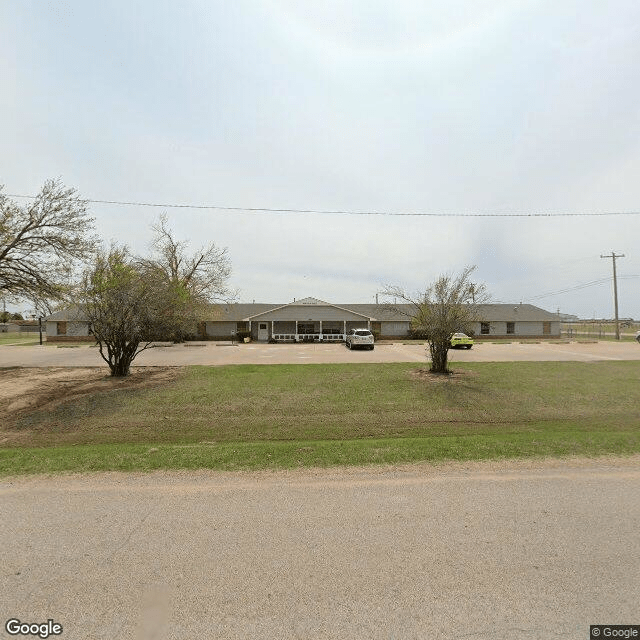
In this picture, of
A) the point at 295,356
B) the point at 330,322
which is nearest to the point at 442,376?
the point at 295,356

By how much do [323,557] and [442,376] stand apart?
11.4 m

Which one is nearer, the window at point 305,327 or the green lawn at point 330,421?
the green lawn at point 330,421

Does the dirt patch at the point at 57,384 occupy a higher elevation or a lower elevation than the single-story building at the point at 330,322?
lower

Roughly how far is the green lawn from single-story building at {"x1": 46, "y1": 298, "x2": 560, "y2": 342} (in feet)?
82.2

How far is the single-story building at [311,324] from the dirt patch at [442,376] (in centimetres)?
2251

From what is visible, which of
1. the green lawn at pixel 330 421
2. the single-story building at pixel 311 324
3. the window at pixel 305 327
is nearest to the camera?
the green lawn at pixel 330 421

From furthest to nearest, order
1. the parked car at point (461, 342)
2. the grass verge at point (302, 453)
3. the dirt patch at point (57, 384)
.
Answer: the parked car at point (461, 342), the dirt patch at point (57, 384), the grass verge at point (302, 453)

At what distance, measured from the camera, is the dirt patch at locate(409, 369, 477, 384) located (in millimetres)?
12406

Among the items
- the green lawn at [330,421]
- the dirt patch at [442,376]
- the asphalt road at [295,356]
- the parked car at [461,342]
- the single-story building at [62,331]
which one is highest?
the single-story building at [62,331]

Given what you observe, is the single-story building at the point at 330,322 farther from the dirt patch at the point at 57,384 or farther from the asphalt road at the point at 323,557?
the asphalt road at the point at 323,557

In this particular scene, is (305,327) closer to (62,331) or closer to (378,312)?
(378,312)

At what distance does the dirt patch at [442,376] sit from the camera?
40.7ft

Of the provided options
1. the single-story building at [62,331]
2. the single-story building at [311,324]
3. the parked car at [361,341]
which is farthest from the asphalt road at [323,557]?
the single-story building at [62,331]

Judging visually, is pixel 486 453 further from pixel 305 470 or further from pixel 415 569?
pixel 415 569
